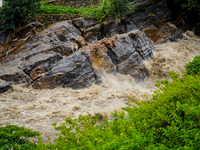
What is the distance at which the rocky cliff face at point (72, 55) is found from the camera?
42.1ft

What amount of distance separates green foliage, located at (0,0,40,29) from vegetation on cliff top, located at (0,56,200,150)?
507 inches

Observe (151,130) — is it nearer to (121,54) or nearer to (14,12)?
(121,54)

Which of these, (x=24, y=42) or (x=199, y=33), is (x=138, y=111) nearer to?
(x=24, y=42)

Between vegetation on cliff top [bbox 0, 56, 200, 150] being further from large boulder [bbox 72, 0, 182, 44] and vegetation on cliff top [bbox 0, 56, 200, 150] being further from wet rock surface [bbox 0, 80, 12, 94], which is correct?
large boulder [bbox 72, 0, 182, 44]

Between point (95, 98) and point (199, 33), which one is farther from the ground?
point (199, 33)

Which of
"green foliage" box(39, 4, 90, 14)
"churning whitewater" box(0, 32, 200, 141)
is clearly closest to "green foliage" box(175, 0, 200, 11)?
"churning whitewater" box(0, 32, 200, 141)

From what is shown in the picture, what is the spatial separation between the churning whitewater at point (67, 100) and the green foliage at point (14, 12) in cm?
687

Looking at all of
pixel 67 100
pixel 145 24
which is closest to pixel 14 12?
pixel 67 100

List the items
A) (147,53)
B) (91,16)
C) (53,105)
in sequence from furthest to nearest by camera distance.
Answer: (91,16) < (147,53) < (53,105)

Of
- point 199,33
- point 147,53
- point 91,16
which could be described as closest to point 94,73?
point 147,53

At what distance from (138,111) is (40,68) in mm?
10086

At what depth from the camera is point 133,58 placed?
1560 centimetres

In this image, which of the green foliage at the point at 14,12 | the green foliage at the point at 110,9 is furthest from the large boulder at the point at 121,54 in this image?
the green foliage at the point at 14,12

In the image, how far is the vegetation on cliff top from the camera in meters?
3.29
